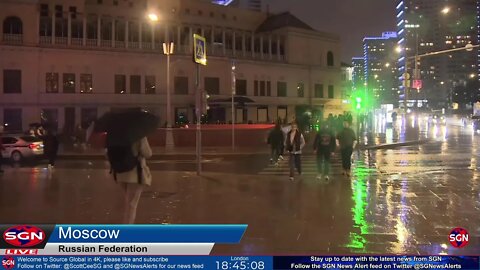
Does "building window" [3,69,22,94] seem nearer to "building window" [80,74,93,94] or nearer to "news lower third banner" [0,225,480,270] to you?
"building window" [80,74,93,94]

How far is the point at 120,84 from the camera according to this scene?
5025cm

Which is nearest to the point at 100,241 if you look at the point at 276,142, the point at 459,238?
the point at 459,238

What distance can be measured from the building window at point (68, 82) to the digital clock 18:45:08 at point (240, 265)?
45.4m

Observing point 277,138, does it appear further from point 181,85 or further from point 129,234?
point 181,85

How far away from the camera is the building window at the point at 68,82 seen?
47.5 m

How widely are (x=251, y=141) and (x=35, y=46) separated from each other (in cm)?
2561

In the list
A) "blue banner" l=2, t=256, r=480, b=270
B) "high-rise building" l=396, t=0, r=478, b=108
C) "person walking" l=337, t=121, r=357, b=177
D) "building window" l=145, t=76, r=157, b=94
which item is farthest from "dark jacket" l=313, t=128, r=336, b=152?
"building window" l=145, t=76, r=157, b=94

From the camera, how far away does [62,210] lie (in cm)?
957

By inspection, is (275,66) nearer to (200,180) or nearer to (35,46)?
(35,46)

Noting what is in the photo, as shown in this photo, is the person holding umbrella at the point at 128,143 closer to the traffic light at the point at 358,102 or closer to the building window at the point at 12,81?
the traffic light at the point at 358,102

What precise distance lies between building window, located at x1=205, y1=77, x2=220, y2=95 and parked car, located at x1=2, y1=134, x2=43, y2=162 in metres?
33.3

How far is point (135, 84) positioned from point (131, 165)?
1804 inches

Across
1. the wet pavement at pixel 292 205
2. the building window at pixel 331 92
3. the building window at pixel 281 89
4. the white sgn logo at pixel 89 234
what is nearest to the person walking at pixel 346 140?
the wet pavement at pixel 292 205

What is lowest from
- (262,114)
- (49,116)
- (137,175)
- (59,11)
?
(137,175)
